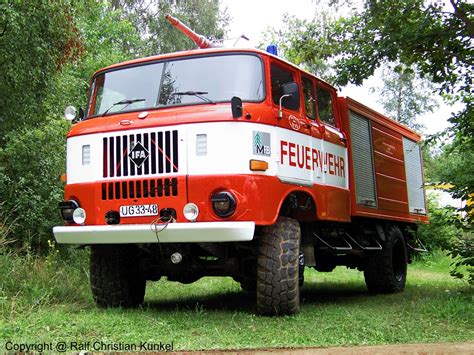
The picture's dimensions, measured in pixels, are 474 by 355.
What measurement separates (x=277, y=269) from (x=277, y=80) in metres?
2.11

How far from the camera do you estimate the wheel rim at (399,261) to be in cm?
1028

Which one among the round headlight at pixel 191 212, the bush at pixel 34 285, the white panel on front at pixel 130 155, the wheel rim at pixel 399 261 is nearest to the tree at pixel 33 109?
the bush at pixel 34 285

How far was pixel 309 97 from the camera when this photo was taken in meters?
7.61

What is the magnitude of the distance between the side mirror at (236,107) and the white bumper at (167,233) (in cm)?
109

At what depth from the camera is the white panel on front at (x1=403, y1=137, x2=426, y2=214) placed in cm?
1104

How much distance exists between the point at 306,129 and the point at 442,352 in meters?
3.19

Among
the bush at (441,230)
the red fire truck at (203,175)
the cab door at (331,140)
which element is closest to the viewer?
the red fire truck at (203,175)

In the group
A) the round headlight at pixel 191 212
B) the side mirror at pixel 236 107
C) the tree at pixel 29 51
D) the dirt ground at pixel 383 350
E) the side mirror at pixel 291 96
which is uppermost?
the tree at pixel 29 51

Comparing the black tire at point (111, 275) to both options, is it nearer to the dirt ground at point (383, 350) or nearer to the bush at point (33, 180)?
the dirt ground at point (383, 350)

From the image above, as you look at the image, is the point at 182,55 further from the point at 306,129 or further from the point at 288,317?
the point at 288,317

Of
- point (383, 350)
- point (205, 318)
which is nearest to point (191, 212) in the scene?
point (205, 318)

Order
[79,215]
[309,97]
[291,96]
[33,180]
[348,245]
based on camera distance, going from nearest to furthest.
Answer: [79,215]
[291,96]
[309,97]
[348,245]
[33,180]

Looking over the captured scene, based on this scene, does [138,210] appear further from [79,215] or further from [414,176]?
[414,176]

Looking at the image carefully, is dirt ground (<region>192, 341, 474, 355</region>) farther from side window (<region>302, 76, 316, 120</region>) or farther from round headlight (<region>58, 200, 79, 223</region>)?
side window (<region>302, 76, 316, 120</region>)
